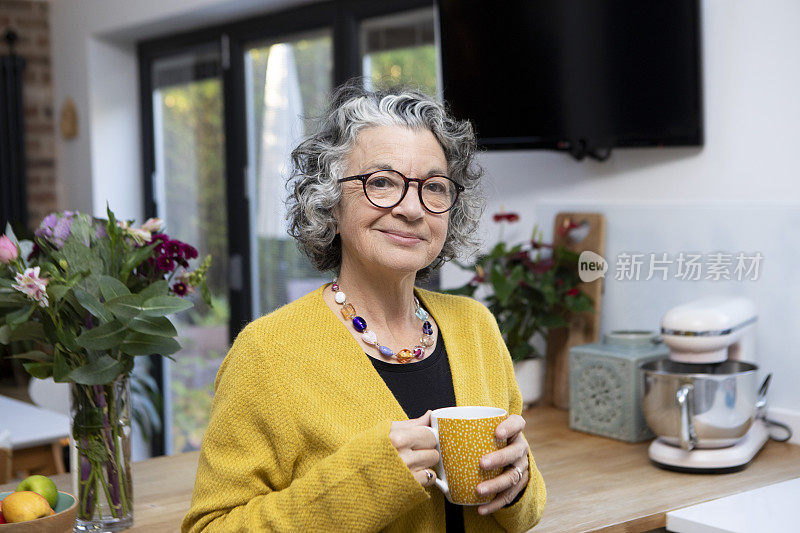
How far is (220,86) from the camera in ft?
12.6

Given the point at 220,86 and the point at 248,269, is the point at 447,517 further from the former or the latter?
the point at 220,86

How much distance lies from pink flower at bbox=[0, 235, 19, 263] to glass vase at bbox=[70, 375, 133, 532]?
0.73ft

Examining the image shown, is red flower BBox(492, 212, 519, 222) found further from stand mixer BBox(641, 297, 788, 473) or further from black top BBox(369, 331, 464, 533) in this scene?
black top BBox(369, 331, 464, 533)

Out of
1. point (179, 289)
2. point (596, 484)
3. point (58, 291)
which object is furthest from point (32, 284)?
point (596, 484)

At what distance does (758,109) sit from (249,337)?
1265mm

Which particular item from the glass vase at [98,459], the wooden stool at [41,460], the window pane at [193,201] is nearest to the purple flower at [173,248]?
the glass vase at [98,459]

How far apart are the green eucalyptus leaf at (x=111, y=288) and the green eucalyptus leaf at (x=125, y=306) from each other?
0.01 m

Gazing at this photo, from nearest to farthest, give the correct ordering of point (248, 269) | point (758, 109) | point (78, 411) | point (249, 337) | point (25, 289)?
point (249, 337)
point (25, 289)
point (78, 411)
point (758, 109)
point (248, 269)

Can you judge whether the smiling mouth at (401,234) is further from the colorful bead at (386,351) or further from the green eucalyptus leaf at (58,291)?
the green eucalyptus leaf at (58,291)

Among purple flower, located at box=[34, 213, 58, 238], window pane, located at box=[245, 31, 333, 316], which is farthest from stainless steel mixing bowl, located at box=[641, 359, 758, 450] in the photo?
window pane, located at box=[245, 31, 333, 316]

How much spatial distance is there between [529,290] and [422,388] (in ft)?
3.30

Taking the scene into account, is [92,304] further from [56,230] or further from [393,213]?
[393,213]

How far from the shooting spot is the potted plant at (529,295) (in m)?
2.19

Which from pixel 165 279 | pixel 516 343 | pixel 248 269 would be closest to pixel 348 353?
pixel 165 279
